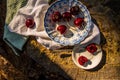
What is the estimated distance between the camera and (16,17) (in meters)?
2.69

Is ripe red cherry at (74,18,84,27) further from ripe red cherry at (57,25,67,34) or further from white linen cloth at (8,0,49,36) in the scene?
white linen cloth at (8,0,49,36)

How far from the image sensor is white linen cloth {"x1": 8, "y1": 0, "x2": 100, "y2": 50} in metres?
2.61

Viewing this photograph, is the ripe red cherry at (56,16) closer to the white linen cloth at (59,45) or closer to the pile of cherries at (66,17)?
the pile of cherries at (66,17)

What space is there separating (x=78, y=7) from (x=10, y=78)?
798 mm

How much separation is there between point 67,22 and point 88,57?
1.02 feet

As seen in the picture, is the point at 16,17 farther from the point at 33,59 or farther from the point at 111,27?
the point at 111,27

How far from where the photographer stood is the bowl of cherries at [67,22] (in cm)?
258

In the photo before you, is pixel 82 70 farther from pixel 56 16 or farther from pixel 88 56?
pixel 56 16

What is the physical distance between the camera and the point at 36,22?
2641mm

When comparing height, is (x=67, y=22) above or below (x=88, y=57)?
above

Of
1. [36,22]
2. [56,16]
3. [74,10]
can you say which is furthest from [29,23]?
[74,10]

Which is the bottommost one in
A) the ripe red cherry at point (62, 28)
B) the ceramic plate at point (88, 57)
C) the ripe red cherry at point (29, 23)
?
the ceramic plate at point (88, 57)

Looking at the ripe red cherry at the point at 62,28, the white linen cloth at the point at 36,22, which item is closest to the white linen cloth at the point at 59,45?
the white linen cloth at the point at 36,22

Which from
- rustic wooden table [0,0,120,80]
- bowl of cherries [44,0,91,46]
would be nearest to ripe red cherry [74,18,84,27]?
bowl of cherries [44,0,91,46]
